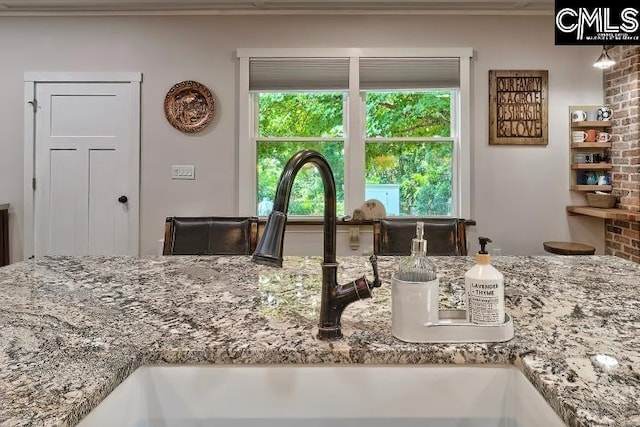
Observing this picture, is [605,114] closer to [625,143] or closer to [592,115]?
[592,115]

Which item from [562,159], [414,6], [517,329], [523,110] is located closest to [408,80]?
[414,6]

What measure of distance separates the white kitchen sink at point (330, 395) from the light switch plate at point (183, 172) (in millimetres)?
3319

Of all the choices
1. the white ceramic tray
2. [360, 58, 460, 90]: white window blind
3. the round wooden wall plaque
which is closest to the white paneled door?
the round wooden wall plaque

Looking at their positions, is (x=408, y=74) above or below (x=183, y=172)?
above

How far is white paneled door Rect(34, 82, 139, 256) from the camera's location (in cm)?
385

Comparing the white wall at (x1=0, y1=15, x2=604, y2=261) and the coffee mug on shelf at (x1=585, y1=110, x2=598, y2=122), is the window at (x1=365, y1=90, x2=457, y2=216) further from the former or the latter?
the coffee mug on shelf at (x1=585, y1=110, x2=598, y2=122)

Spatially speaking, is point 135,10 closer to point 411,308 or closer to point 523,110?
point 523,110

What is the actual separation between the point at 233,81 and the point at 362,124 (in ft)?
4.13

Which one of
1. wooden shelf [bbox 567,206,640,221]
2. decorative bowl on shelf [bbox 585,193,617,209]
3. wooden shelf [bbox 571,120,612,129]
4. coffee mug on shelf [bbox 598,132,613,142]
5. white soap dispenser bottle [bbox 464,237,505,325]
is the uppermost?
wooden shelf [bbox 571,120,612,129]

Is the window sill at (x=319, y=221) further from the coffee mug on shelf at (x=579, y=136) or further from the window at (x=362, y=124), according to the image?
the coffee mug on shelf at (x=579, y=136)

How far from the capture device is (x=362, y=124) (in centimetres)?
380

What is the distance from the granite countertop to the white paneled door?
265 centimetres

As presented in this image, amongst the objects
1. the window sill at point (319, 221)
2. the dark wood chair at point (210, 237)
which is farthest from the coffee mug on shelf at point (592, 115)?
the dark wood chair at point (210, 237)

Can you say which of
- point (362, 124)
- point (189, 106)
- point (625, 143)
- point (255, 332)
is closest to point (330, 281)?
point (255, 332)
